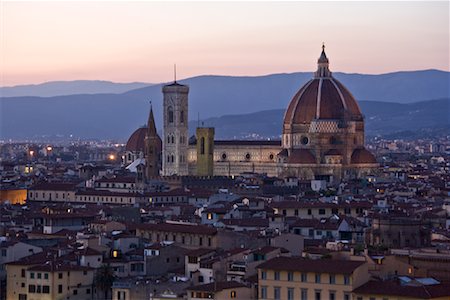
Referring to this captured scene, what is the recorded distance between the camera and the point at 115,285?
155 feet

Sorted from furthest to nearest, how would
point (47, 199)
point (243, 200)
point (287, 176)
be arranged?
point (287, 176) → point (47, 199) → point (243, 200)

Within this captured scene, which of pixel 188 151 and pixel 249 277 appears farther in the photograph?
pixel 188 151

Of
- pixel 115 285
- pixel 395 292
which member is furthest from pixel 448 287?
pixel 115 285

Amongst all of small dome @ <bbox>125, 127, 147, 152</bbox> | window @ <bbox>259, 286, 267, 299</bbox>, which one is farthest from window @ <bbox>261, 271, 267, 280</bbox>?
small dome @ <bbox>125, 127, 147, 152</bbox>

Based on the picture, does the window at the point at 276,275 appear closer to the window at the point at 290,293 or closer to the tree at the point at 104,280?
the window at the point at 290,293

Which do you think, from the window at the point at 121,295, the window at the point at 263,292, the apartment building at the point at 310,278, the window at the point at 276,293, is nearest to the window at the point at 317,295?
the apartment building at the point at 310,278

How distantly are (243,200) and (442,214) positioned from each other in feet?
47.5

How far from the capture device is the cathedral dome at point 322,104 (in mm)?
137750

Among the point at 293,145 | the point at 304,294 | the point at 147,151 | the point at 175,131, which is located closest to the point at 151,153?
the point at 147,151

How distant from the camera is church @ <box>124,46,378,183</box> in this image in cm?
13412

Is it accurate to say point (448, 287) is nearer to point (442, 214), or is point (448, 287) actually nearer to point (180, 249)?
point (180, 249)

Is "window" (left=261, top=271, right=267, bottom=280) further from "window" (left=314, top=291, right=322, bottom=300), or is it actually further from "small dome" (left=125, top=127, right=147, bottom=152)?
"small dome" (left=125, top=127, right=147, bottom=152)

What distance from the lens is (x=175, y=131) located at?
14275 cm

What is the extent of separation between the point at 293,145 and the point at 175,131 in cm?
1164
